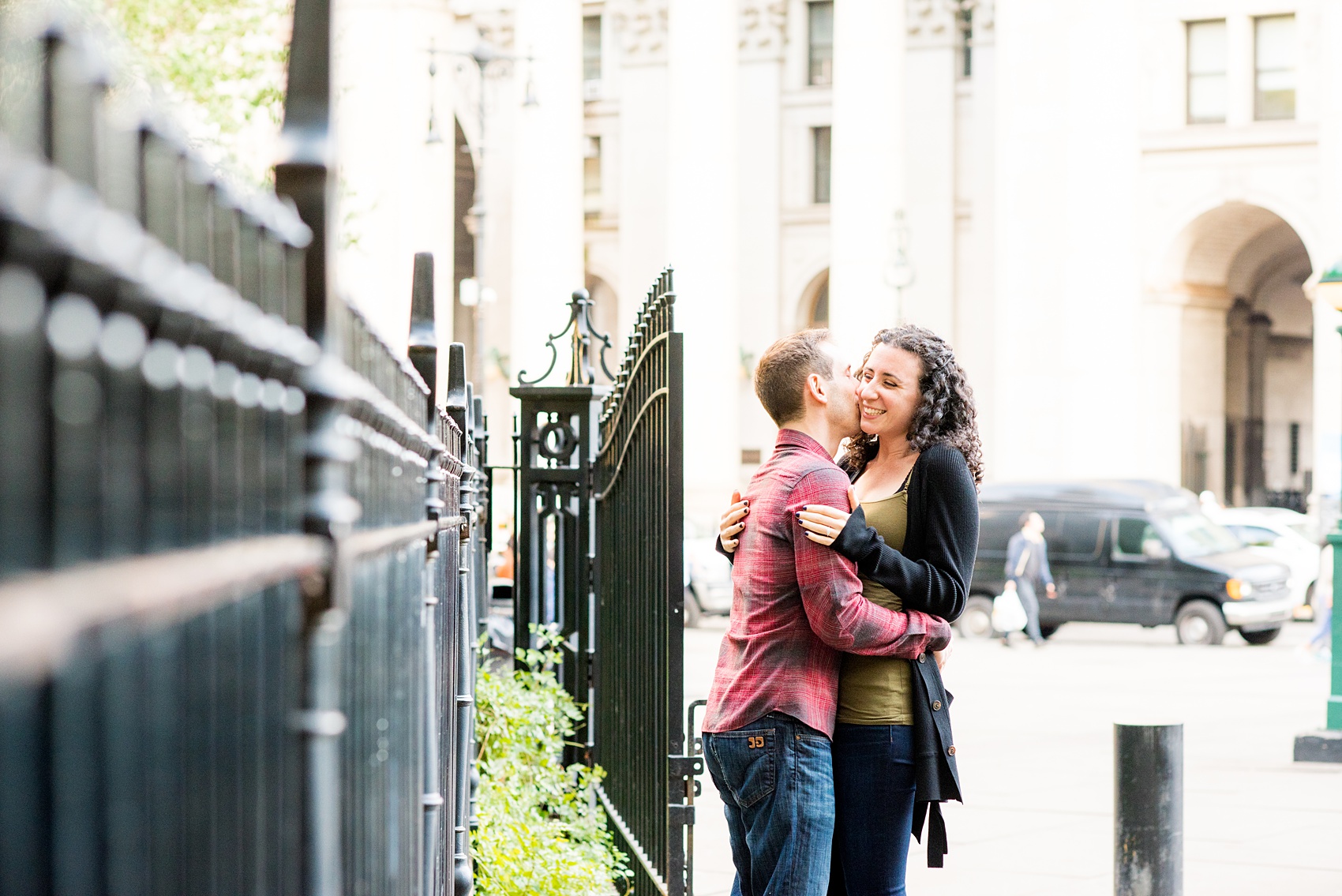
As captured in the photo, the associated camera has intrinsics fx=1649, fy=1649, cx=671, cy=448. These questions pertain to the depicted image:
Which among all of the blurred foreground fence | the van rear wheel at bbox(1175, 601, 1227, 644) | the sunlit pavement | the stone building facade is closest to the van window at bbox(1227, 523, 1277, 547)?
the stone building facade

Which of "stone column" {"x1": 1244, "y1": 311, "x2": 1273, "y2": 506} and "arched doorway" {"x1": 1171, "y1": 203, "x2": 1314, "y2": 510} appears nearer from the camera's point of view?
"arched doorway" {"x1": 1171, "y1": 203, "x2": 1314, "y2": 510}

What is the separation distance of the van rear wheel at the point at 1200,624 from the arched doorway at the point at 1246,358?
16519 millimetres

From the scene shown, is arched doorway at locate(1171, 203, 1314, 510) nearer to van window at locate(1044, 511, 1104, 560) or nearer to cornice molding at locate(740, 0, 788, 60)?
cornice molding at locate(740, 0, 788, 60)

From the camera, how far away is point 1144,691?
56.3 feet

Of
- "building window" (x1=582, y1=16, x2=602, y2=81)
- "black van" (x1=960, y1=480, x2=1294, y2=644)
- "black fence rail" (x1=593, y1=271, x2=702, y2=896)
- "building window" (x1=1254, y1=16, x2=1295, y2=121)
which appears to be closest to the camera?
"black fence rail" (x1=593, y1=271, x2=702, y2=896)

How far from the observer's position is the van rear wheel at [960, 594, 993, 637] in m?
25.3

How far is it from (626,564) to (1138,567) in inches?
752

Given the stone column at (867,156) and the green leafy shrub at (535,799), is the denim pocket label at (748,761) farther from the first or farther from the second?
the stone column at (867,156)

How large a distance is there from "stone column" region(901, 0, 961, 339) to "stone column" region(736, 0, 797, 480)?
3.88m

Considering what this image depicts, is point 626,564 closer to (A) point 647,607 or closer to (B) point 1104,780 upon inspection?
(A) point 647,607

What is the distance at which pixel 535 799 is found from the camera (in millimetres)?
6809

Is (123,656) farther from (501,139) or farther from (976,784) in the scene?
(501,139)

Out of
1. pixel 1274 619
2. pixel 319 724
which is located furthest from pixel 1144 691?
pixel 319 724

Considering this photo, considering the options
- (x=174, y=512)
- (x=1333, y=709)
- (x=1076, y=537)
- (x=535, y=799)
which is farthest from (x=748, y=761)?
(x=1076, y=537)
